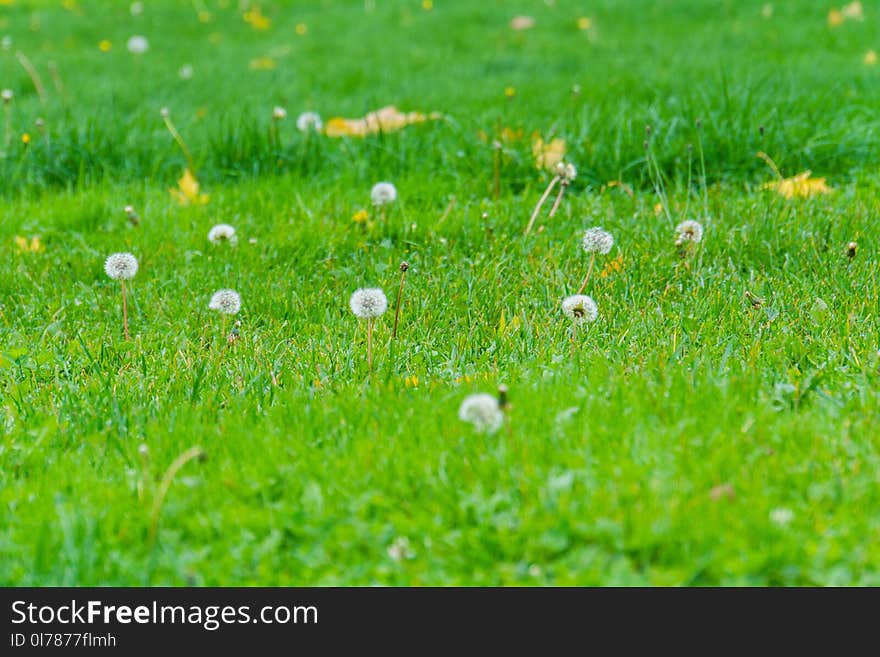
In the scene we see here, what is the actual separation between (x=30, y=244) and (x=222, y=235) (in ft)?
2.96

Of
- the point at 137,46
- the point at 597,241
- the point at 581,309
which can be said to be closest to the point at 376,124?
the point at 597,241

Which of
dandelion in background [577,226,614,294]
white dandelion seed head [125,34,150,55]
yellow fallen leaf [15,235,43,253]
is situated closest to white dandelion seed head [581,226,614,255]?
dandelion in background [577,226,614,294]

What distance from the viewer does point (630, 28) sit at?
27.3 feet

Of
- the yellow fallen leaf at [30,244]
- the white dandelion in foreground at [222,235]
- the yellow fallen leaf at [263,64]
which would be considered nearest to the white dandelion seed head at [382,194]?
the white dandelion in foreground at [222,235]

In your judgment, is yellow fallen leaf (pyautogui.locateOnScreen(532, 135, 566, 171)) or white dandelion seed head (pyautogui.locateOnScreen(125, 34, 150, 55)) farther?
white dandelion seed head (pyautogui.locateOnScreen(125, 34, 150, 55))

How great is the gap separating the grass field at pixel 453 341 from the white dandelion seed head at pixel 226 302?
94 mm

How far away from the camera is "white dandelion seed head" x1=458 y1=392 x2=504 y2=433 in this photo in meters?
2.04

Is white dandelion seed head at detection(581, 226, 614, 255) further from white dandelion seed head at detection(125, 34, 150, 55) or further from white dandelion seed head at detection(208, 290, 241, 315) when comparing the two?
white dandelion seed head at detection(125, 34, 150, 55)

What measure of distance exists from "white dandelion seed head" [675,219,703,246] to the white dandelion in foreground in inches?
Result: 72.0

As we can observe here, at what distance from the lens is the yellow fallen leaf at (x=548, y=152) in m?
4.30

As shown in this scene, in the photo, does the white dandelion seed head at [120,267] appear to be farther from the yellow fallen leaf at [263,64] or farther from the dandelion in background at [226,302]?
the yellow fallen leaf at [263,64]

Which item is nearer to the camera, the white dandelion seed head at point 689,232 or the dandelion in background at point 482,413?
the dandelion in background at point 482,413
